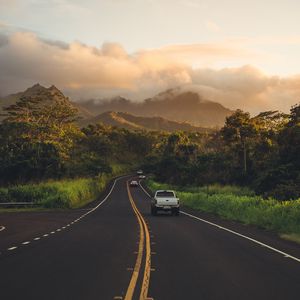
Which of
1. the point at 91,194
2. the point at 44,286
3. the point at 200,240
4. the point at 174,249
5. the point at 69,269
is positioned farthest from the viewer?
the point at 91,194

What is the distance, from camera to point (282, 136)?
198ft

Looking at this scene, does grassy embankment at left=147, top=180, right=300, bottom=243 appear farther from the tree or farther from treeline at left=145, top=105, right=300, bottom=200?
the tree

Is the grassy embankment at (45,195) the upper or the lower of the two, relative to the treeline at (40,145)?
lower

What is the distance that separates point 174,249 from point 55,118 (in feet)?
328

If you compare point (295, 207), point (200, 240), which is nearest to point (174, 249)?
point (200, 240)

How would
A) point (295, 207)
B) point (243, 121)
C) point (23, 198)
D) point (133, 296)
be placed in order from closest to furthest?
1. point (133, 296)
2. point (295, 207)
3. point (23, 198)
4. point (243, 121)

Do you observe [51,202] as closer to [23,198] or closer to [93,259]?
[23,198]

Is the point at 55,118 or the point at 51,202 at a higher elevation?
the point at 55,118

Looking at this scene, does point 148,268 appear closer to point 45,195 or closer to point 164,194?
point 164,194

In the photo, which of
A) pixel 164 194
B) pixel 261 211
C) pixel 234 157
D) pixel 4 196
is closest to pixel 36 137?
pixel 234 157

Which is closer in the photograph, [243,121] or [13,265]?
[13,265]

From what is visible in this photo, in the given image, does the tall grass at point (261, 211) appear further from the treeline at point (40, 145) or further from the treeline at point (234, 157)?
the treeline at point (40, 145)

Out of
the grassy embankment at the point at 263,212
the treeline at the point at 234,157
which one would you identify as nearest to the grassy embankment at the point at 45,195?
the grassy embankment at the point at 263,212

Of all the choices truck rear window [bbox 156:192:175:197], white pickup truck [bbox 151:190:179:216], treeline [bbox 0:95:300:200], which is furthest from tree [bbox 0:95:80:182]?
white pickup truck [bbox 151:190:179:216]
